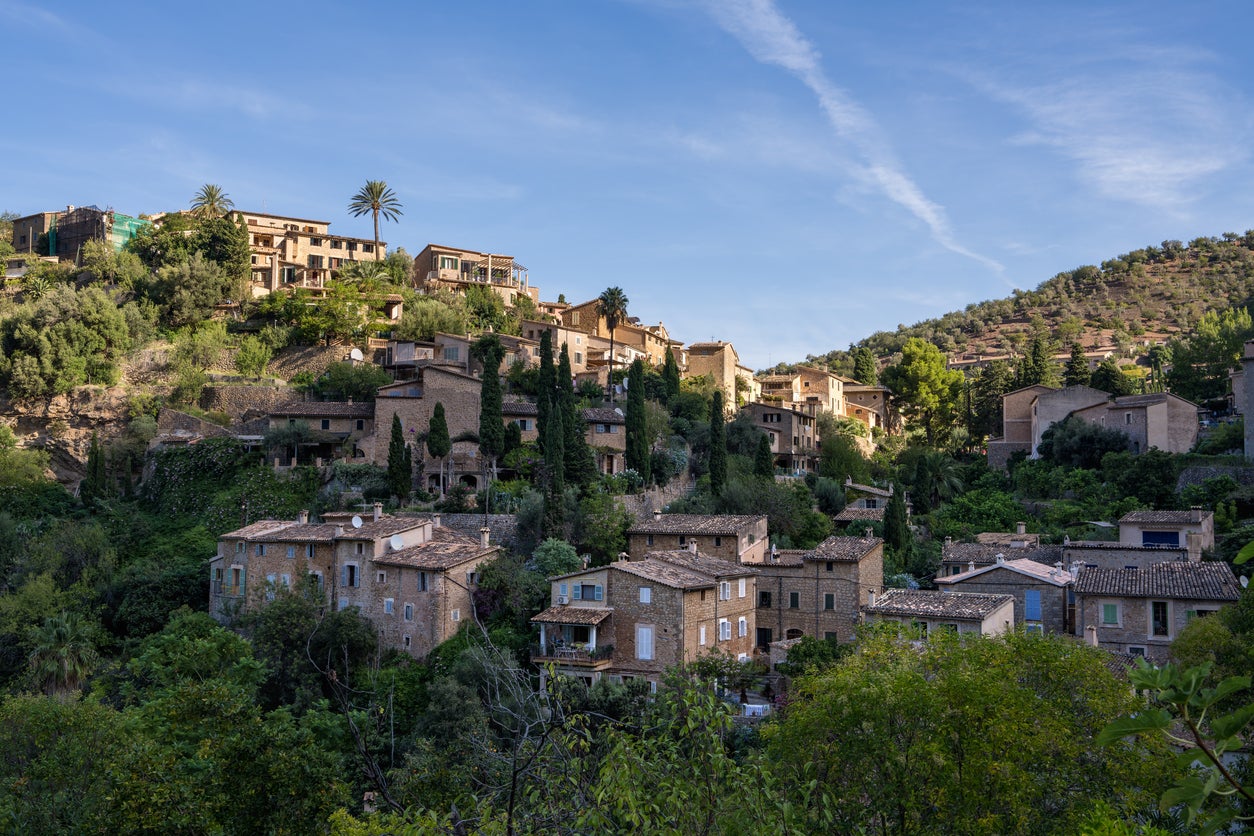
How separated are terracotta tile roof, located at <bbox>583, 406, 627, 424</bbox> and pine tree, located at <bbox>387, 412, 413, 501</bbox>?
9.08 meters

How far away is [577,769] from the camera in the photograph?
10.3 meters

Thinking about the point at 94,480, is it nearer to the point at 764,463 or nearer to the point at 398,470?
the point at 398,470

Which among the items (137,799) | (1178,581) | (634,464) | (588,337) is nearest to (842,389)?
(588,337)

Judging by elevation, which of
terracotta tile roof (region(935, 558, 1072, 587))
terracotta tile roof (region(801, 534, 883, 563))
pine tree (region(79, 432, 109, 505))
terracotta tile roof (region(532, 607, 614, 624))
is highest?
pine tree (region(79, 432, 109, 505))

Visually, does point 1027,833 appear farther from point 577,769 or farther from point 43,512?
point 43,512

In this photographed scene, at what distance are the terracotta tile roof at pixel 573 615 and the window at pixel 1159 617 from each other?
16.8 m

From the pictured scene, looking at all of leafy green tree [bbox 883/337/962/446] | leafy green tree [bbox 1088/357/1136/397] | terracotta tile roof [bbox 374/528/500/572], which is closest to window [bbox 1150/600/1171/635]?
terracotta tile roof [bbox 374/528/500/572]

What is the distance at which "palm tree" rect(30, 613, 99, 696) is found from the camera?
3975cm

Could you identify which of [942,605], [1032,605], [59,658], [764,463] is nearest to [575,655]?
[942,605]

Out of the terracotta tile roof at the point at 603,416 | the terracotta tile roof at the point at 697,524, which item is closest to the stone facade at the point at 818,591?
the terracotta tile roof at the point at 697,524

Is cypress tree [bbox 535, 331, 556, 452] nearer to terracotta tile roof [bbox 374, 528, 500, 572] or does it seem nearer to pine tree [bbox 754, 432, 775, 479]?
terracotta tile roof [bbox 374, 528, 500, 572]

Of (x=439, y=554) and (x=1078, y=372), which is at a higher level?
(x=1078, y=372)

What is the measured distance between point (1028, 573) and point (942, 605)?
461 cm

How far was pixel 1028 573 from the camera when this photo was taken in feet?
117
